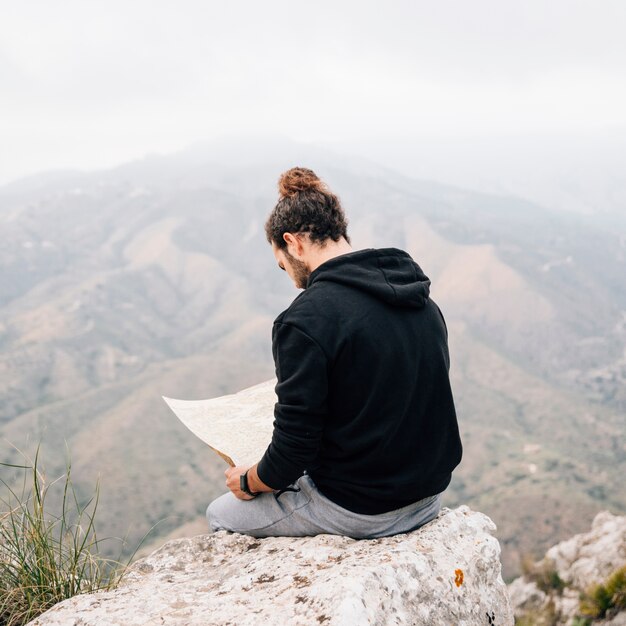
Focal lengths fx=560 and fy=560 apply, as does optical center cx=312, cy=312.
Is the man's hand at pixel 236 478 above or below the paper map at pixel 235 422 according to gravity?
below

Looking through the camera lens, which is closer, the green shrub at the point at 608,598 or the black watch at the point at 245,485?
the black watch at the point at 245,485

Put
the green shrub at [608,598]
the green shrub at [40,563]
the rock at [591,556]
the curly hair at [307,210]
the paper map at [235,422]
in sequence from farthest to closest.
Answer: the rock at [591,556] < the green shrub at [608,598] < the paper map at [235,422] < the green shrub at [40,563] < the curly hair at [307,210]

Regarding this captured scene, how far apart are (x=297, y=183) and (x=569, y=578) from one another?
30.5 feet

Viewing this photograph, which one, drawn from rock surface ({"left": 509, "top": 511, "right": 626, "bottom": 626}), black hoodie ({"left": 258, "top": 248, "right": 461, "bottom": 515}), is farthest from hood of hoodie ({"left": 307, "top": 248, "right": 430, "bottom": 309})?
rock surface ({"left": 509, "top": 511, "right": 626, "bottom": 626})

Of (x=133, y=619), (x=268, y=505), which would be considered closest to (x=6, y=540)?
(x=133, y=619)

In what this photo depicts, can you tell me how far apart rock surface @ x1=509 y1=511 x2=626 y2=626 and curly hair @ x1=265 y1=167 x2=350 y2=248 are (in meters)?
4.81

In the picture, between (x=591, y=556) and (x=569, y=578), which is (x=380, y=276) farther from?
(x=591, y=556)

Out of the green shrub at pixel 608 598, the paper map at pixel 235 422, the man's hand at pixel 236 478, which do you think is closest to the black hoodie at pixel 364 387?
the man's hand at pixel 236 478

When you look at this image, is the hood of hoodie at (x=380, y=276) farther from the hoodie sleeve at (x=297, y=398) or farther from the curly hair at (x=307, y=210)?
the hoodie sleeve at (x=297, y=398)

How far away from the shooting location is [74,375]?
477ft

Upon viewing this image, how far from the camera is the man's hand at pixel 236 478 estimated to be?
296 cm

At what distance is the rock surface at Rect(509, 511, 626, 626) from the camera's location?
23.5 feet

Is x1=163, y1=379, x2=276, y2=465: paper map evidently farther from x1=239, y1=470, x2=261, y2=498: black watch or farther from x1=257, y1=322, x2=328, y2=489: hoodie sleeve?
x1=257, y1=322, x2=328, y2=489: hoodie sleeve

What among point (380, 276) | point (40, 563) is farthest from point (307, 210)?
point (40, 563)
